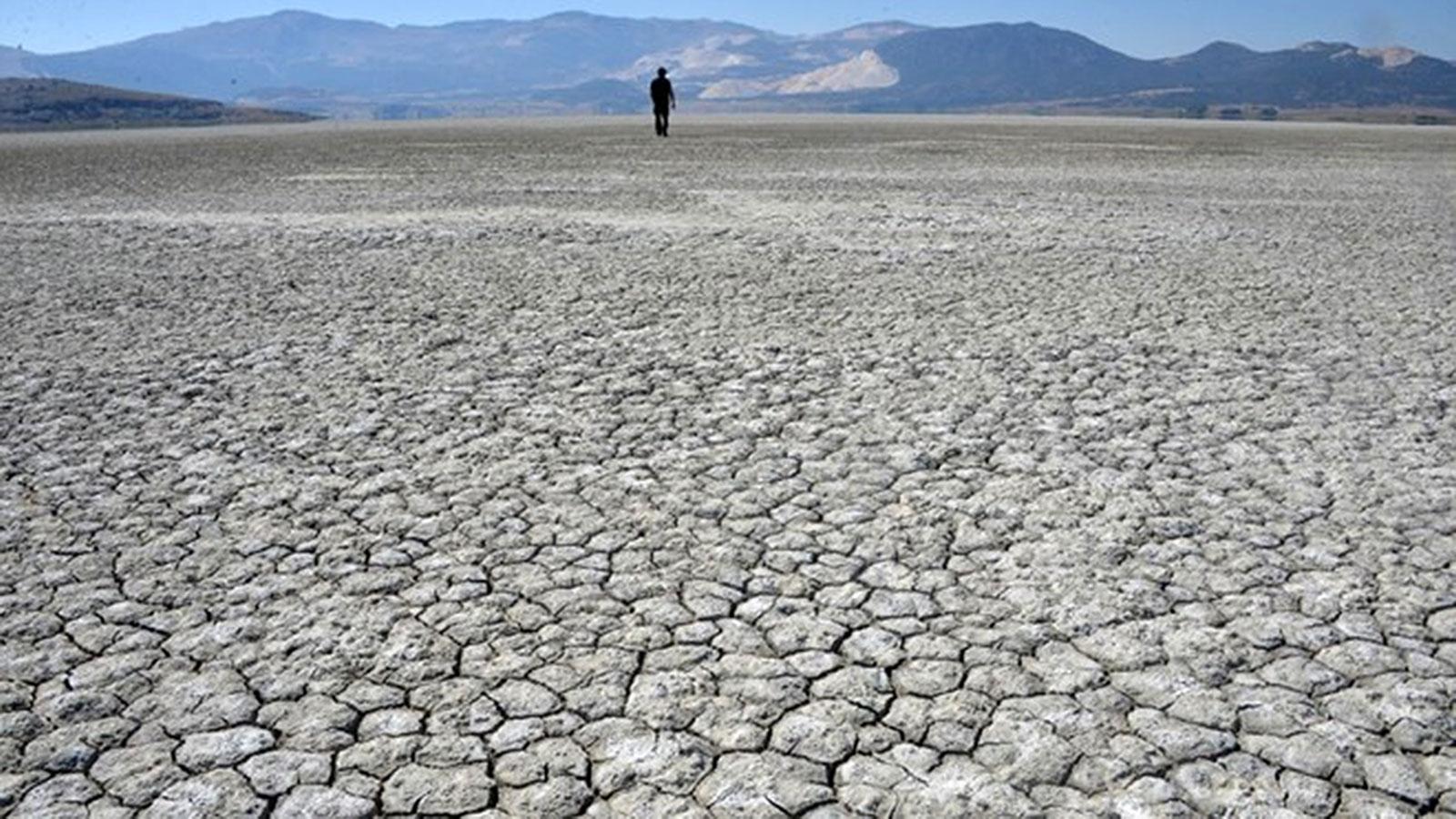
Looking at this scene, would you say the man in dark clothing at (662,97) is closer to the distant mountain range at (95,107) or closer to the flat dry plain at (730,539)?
the flat dry plain at (730,539)

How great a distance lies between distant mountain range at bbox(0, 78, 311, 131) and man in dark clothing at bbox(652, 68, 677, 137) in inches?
3821

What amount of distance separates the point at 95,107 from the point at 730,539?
521ft

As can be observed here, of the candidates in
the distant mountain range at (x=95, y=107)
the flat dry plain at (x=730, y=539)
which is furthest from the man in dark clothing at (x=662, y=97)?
the distant mountain range at (x=95, y=107)

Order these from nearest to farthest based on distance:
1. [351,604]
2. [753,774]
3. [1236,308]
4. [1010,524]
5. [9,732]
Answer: [753,774]
[9,732]
[351,604]
[1010,524]
[1236,308]

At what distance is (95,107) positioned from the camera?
137m

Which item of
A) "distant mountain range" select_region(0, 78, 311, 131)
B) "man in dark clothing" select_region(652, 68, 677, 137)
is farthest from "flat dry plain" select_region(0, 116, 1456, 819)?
"distant mountain range" select_region(0, 78, 311, 131)

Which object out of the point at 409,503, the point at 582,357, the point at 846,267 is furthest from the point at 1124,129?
the point at 409,503

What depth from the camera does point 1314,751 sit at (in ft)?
9.95

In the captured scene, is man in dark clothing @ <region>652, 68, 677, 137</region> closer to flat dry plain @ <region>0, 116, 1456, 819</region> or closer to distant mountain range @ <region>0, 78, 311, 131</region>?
flat dry plain @ <region>0, 116, 1456, 819</region>

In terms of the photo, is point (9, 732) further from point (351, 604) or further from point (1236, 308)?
point (1236, 308)

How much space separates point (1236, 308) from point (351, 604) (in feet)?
24.1

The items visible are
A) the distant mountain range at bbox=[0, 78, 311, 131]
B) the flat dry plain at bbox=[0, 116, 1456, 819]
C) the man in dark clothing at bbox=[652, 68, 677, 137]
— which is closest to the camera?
the flat dry plain at bbox=[0, 116, 1456, 819]

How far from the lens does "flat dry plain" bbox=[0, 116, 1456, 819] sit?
9.94ft

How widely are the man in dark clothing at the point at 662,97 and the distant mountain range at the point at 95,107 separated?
3821 inches
